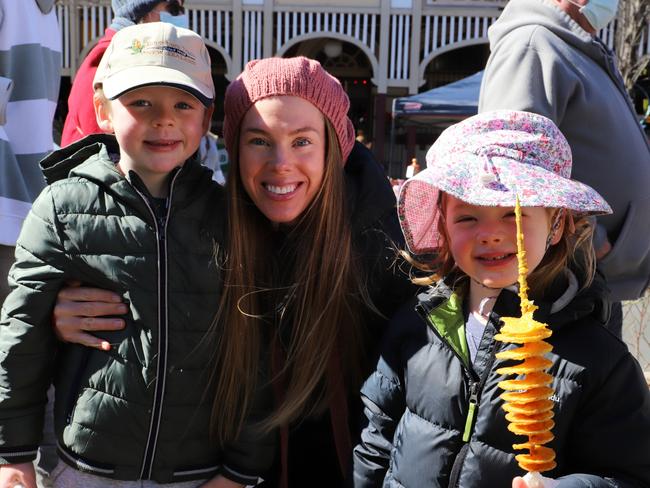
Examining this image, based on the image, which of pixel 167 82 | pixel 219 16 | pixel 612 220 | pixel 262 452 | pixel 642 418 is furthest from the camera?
pixel 219 16

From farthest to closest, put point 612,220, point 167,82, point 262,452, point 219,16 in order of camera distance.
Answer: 1. point 219,16
2. point 612,220
3. point 262,452
4. point 167,82

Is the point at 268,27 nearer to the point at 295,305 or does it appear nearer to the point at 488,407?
the point at 295,305

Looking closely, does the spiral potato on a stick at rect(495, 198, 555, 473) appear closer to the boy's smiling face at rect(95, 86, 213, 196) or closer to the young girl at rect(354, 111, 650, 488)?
the young girl at rect(354, 111, 650, 488)

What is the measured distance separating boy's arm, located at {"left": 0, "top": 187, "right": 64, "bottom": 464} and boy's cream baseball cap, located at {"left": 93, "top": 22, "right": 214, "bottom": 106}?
39 centimetres

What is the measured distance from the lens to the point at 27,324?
83.7 inches

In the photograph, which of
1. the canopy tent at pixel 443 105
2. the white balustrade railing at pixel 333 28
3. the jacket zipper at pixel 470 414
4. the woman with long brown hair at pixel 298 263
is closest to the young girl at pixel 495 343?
the jacket zipper at pixel 470 414

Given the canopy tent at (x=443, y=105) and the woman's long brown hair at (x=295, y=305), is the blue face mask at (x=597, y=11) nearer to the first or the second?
the woman's long brown hair at (x=295, y=305)

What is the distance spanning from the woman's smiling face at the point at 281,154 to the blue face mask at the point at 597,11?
1228mm

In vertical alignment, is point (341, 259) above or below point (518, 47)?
below

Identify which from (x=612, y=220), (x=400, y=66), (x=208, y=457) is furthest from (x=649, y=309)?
(x=400, y=66)

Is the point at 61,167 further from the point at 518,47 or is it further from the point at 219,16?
the point at 219,16

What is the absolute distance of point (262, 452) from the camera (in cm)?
226

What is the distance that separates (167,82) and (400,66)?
17.9 meters

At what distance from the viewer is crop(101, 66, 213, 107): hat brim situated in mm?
2121
